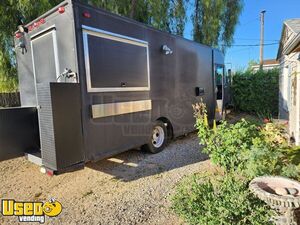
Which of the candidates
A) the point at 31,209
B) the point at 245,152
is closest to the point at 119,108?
the point at 31,209

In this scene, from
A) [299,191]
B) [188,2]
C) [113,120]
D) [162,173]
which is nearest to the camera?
[299,191]

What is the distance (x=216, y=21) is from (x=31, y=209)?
1174cm

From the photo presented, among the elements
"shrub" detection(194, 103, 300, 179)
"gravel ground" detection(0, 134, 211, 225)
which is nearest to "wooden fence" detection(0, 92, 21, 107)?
"gravel ground" detection(0, 134, 211, 225)

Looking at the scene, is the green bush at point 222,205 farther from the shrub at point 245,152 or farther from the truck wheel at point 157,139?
the truck wheel at point 157,139

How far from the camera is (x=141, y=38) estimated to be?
14.4ft

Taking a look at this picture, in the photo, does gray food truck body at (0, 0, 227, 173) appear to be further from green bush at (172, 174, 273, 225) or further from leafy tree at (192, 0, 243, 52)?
leafy tree at (192, 0, 243, 52)

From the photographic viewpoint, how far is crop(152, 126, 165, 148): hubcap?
521cm

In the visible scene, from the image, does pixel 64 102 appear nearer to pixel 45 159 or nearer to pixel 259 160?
pixel 45 159

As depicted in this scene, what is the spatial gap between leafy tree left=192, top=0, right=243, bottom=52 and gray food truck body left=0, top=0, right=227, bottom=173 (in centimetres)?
708

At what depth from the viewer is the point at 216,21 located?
1145cm

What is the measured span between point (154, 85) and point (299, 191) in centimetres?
334

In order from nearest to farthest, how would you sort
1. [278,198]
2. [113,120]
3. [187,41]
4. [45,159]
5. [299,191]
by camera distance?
[278,198]
[299,191]
[45,159]
[113,120]
[187,41]

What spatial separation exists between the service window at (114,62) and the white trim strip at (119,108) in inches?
10.6

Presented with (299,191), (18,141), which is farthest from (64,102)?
(299,191)
